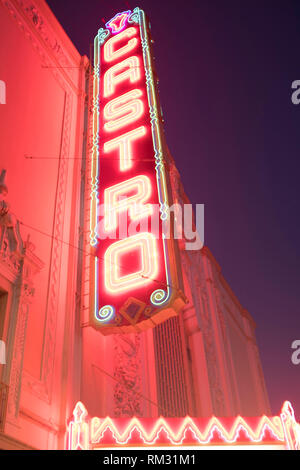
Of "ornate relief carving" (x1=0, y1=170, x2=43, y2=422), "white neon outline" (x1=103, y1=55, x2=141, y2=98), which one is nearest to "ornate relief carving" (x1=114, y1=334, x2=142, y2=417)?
"ornate relief carving" (x1=0, y1=170, x2=43, y2=422)

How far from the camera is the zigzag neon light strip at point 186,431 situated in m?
4.69

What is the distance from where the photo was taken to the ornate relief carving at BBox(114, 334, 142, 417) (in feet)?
24.0

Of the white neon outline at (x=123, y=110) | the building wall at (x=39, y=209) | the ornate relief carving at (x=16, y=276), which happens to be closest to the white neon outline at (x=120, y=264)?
the building wall at (x=39, y=209)

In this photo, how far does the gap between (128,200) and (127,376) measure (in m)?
3.13

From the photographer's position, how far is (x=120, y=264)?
671cm

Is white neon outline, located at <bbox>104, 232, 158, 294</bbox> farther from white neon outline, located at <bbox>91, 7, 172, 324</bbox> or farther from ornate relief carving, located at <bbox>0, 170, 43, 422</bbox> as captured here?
ornate relief carving, located at <bbox>0, 170, 43, 422</bbox>

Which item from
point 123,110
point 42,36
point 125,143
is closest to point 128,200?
point 125,143

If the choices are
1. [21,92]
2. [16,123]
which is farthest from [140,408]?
[21,92]

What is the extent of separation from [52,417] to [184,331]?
8031 mm

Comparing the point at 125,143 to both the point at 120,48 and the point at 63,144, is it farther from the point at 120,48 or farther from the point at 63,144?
the point at 120,48

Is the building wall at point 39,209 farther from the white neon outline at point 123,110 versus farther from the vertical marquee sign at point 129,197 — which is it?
the white neon outline at point 123,110

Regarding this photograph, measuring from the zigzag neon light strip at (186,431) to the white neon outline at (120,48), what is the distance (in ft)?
25.7
